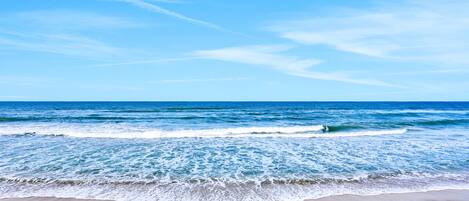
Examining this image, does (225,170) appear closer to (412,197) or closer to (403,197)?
(403,197)

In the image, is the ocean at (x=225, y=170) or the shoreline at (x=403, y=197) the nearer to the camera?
the shoreline at (x=403, y=197)

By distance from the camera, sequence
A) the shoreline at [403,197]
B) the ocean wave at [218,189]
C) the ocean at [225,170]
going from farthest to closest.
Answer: the ocean at [225,170] → the ocean wave at [218,189] → the shoreline at [403,197]

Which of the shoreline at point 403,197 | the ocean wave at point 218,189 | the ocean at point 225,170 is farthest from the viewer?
the ocean at point 225,170

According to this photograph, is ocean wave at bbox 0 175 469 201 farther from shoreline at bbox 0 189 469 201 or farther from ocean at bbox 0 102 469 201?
shoreline at bbox 0 189 469 201

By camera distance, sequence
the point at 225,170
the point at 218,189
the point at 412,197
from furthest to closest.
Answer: the point at 225,170
the point at 218,189
the point at 412,197

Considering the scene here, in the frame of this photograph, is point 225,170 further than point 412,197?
Yes

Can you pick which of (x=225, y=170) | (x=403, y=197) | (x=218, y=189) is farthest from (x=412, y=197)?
(x=225, y=170)

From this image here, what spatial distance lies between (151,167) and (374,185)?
5.91 meters

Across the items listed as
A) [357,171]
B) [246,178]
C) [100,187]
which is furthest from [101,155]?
[357,171]

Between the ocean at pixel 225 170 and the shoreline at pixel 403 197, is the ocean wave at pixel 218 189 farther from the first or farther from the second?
the shoreline at pixel 403 197

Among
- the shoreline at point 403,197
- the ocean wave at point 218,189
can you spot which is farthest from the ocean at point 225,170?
the shoreline at point 403,197

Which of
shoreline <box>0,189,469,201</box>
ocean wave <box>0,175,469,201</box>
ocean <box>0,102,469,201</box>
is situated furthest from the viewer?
ocean <box>0,102,469,201</box>

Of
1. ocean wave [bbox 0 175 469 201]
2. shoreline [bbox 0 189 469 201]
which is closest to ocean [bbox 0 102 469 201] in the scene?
ocean wave [bbox 0 175 469 201]

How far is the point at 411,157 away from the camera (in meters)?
13.1
